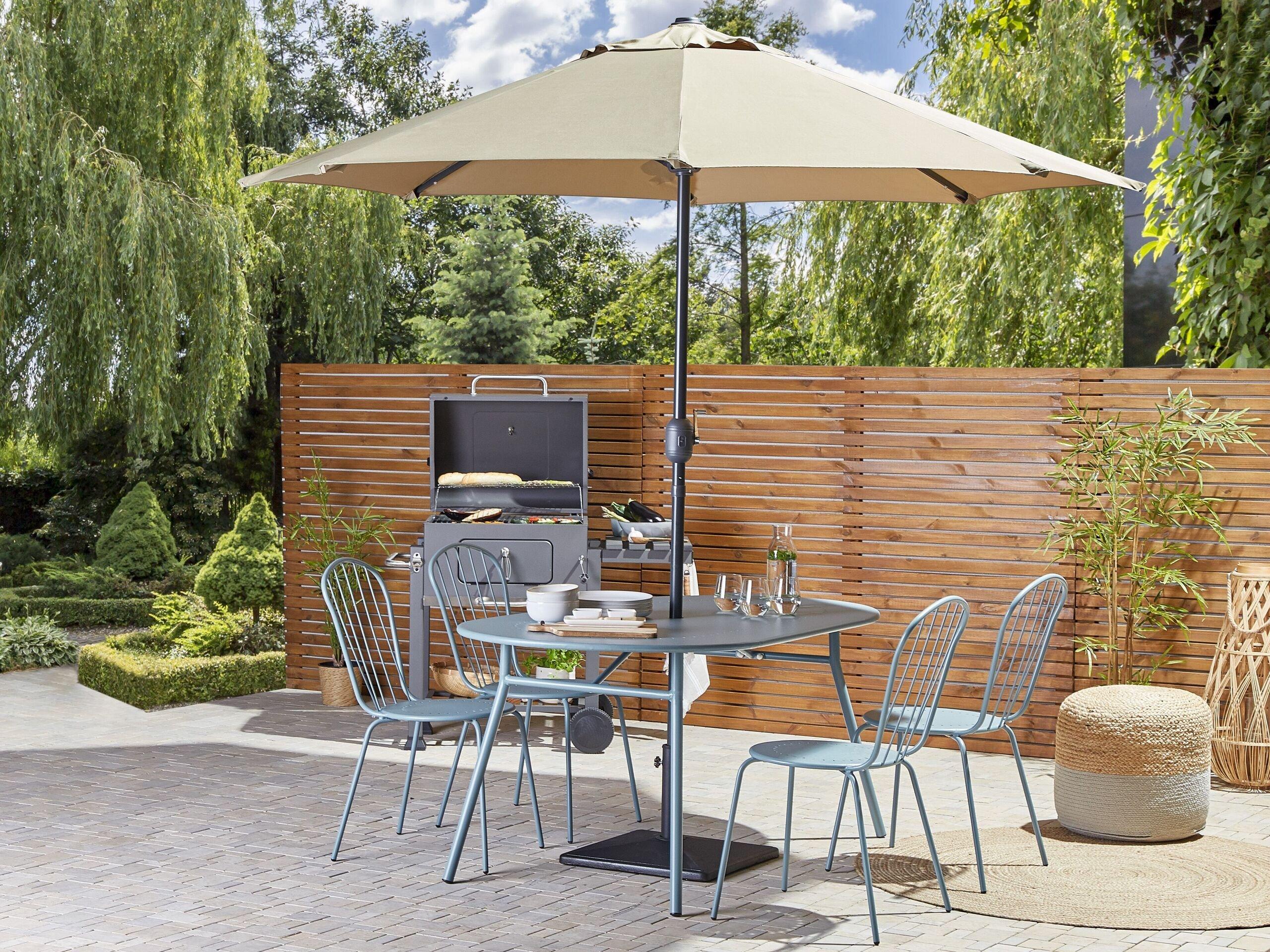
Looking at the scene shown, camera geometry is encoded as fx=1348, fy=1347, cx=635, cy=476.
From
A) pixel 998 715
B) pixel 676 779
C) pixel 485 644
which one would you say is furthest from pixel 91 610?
pixel 998 715

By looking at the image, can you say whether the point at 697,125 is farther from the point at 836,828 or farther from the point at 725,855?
the point at 836,828

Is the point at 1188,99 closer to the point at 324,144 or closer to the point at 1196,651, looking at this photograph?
the point at 1196,651

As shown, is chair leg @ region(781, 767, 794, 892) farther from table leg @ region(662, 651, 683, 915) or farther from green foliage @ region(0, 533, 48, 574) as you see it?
green foliage @ region(0, 533, 48, 574)

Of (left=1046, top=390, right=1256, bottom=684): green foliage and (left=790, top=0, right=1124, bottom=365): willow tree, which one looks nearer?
(left=1046, top=390, right=1256, bottom=684): green foliage

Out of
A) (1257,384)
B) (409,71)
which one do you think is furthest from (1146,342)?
(409,71)

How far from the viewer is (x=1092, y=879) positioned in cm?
461

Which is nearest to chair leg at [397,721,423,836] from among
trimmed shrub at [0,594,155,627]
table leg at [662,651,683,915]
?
table leg at [662,651,683,915]

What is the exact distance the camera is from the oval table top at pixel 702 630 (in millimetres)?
4051

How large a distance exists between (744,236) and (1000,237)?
15.3m

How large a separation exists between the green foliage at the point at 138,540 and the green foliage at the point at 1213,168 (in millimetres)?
8945

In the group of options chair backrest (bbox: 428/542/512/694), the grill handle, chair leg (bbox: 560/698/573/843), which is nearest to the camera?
chair leg (bbox: 560/698/573/843)

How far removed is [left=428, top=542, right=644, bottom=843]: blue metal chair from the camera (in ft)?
16.5

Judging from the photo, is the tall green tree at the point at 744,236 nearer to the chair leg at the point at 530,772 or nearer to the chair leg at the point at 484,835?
the chair leg at the point at 530,772

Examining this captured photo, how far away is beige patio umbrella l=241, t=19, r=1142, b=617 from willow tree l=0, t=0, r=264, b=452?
16.1ft
